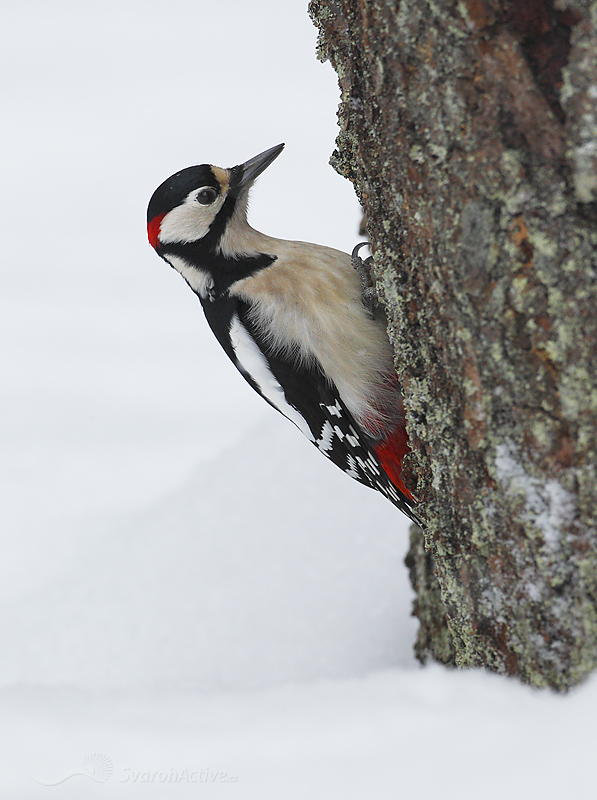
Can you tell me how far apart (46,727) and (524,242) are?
1032 millimetres

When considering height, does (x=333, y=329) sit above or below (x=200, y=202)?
below

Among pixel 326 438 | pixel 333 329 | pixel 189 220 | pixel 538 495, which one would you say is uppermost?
pixel 189 220

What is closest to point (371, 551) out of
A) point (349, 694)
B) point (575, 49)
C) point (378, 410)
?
point (378, 410)

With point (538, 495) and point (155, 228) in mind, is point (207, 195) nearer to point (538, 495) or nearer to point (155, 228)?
point (155, 228)

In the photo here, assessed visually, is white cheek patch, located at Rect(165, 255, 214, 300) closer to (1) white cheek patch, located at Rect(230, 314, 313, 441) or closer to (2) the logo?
(1) white cheek patch, located at Rect(230, 314, 313, 441)

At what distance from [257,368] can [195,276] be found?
38cm

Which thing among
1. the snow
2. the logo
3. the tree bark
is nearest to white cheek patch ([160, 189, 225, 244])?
the tree bark

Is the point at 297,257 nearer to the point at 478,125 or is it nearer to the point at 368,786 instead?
the point at 478,125

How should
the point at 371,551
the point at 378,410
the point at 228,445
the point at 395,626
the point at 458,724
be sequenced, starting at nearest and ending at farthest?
the point at 458,724
the point at 378,410
the point at 395,626
the point at 371,551
the point at 228,445

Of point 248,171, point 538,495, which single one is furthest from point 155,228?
point 538,495

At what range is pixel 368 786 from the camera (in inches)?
38.8

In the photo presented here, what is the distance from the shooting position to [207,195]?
211cm

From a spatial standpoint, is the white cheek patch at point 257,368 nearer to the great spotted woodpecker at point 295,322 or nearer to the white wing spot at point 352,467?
the great spotted woodpecker at point 295,322

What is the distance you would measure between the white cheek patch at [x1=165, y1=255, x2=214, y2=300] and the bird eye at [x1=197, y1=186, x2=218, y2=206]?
19cm
